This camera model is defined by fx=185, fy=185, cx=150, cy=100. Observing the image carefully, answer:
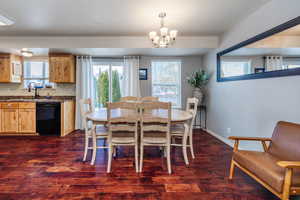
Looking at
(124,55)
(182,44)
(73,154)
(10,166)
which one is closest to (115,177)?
(73,154)

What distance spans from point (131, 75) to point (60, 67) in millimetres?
1857

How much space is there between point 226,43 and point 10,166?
4.37 m

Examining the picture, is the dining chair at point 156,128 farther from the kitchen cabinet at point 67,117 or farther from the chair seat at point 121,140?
the kitchen cabinet at point 67,117

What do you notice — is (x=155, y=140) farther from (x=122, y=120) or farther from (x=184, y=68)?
(x=184, y=68)

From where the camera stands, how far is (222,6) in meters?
2.73

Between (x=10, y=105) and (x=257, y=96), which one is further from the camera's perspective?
(x=10, y=105)

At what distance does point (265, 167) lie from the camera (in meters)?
1.78

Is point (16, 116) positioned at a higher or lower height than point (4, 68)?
lower

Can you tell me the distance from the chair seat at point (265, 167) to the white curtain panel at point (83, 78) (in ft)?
13.6

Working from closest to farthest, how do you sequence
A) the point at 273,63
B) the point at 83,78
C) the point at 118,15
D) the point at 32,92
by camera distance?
the point at 273,63 → the point at 118,15 → the point at 83,78 → the point at 32,92

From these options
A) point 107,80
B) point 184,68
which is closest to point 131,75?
point 107,80

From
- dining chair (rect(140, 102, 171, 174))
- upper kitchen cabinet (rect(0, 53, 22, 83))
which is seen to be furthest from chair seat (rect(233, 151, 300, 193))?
upper kitchen cabinet (rect(0, 53, 22, 83))

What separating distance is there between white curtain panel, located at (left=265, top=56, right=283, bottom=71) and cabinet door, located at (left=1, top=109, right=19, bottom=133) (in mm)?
5268

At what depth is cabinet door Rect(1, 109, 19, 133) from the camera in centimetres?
446
